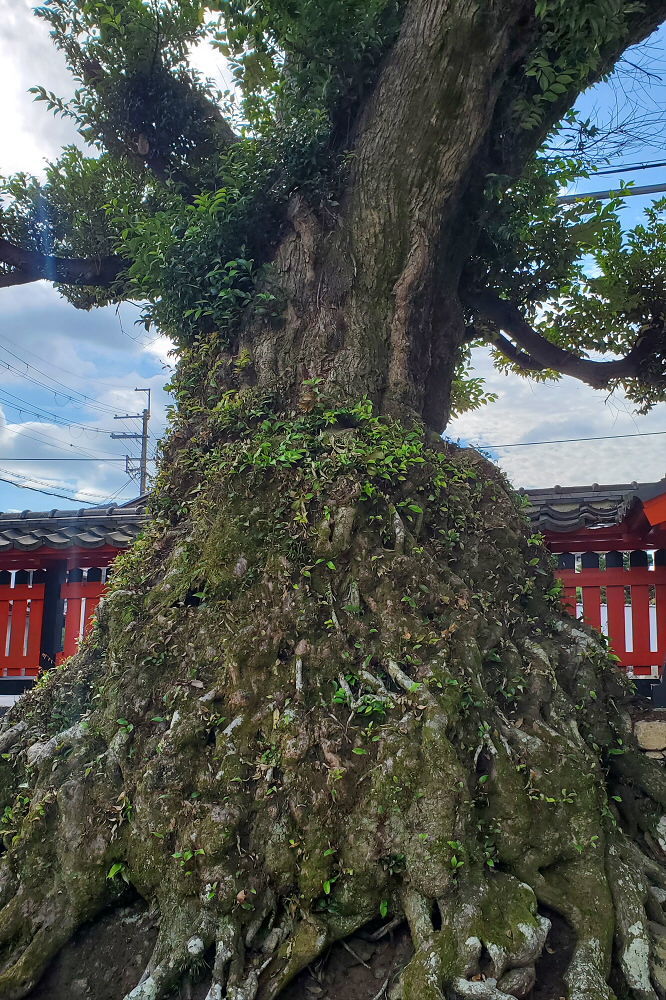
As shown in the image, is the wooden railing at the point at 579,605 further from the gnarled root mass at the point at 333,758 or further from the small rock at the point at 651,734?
the gnarled root mass at the point at 333,758

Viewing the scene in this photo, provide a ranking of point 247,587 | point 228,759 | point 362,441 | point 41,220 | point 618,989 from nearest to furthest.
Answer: point 618,989 < point 228,759 < point 247,587 < point 362,441 < point 41,220

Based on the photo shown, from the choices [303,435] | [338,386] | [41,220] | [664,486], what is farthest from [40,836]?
[41,220]

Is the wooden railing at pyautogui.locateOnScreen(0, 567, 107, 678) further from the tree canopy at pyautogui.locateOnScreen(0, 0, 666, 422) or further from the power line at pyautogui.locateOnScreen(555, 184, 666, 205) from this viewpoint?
the power line at pyautogui.locateOnScreen(555, 184, 666, 205)

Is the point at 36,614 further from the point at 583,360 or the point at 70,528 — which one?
the point at 583,360

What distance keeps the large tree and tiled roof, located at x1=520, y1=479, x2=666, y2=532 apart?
5.14ft

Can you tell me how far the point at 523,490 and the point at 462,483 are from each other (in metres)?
3.61

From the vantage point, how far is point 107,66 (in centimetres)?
628

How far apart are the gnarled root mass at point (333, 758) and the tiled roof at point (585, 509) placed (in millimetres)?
2027

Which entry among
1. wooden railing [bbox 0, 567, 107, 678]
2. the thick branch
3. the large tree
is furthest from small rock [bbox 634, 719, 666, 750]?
the thick branch

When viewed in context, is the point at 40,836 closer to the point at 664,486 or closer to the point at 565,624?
the point at 565,624

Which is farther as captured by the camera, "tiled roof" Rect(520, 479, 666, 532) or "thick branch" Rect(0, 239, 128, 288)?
"thick branch" Rect(0, 239, 128, 288)

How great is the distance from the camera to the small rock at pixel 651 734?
5.51 m

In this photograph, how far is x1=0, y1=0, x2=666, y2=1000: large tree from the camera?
10.9 feet

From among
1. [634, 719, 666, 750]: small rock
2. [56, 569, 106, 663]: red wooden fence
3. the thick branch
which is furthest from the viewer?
[56, 569, 106, 663]: red wooden fence
